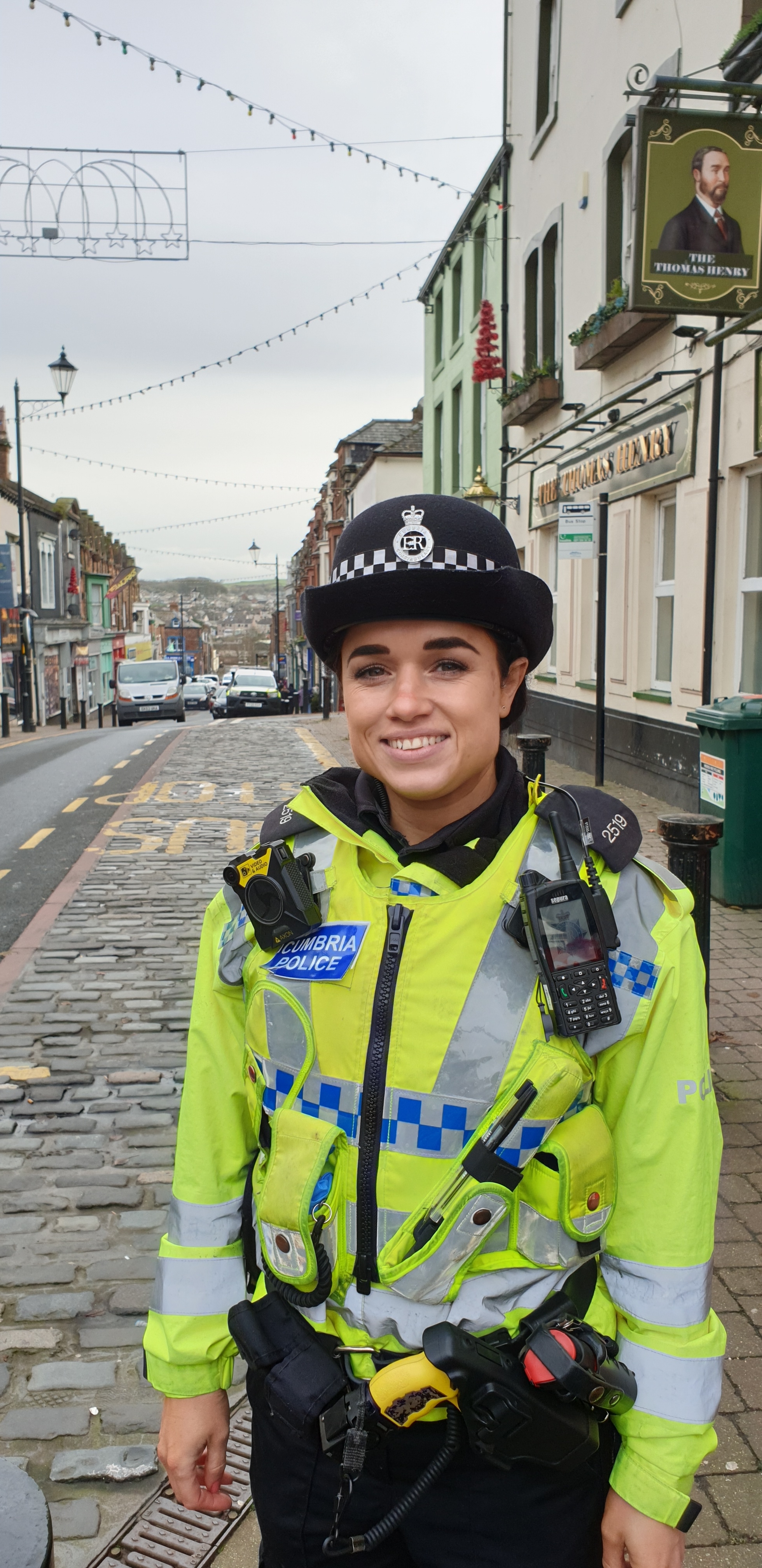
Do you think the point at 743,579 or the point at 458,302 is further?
the point at 458,302

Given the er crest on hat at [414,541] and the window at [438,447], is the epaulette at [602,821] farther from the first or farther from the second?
the window at [438,447]

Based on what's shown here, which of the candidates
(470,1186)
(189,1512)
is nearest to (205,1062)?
(470,1186)

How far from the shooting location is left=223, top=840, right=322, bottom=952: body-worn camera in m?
1.67

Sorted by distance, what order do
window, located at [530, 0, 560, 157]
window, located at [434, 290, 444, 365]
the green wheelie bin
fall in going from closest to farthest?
1. the green wheelie bin
2. window, located at [530, 0, 560, 157]
3. window, located at [434, 290, 444, 365]

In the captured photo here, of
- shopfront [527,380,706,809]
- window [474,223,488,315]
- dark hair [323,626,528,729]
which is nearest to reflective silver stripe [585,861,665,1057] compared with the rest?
dark hair [323,626,528,729]

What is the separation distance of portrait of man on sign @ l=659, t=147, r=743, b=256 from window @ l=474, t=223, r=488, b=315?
13790mm

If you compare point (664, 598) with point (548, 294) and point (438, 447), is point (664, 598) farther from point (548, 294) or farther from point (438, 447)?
point (438, 447)

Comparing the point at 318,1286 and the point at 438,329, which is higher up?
the point at 438,329

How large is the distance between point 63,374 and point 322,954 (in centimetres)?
2449

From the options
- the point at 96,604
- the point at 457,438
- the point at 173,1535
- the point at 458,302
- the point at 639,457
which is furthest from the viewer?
the point at 96,604

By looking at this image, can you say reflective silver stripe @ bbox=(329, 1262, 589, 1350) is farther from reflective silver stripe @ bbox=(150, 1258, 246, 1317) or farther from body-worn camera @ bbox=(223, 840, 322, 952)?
body-worn camera @ bbox=(223, 840, 322, 952)

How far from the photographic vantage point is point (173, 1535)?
2.54m

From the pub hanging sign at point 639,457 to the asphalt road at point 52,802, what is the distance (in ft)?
21.3

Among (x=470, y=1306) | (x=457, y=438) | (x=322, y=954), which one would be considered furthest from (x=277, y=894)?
(x=457, y=438)
